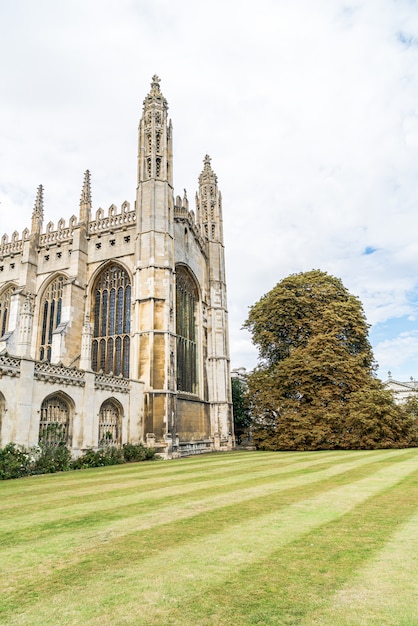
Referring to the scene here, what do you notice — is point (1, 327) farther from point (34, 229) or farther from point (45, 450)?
point (45, 450)

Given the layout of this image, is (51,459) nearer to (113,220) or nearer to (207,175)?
(113,220)

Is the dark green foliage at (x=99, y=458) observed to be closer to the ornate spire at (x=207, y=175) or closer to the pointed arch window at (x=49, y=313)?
the pointed arch window at (x=49, y=313)

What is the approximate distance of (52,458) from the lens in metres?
14.7

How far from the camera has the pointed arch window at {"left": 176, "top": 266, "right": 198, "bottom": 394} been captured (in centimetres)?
2759

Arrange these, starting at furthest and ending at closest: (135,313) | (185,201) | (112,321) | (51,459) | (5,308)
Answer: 1. (185,201)
2. (5,308)
3. (112,321)
4. (135,313)
5. (51,459)

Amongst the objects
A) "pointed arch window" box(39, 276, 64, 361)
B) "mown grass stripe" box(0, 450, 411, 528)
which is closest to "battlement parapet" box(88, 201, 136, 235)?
"pointed arch window" box(39, 276, 64, 361)

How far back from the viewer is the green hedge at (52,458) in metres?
12.9

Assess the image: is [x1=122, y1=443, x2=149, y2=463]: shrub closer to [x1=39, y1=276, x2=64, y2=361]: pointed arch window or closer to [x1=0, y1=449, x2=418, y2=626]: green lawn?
[x1=39, y1=276, x2=64, y2=361]: pointed arch window

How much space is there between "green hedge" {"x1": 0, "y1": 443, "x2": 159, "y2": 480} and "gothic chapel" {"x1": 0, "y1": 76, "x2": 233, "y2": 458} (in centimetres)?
75

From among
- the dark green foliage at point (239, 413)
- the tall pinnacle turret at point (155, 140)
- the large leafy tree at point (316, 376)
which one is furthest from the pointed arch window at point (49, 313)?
the dark green foliage at point (239, 413)

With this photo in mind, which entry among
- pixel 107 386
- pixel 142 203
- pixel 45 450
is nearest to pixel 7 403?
pixel 45 450

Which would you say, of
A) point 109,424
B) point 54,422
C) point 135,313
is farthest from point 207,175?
point 54,422

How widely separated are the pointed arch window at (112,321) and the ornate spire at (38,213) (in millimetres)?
6498

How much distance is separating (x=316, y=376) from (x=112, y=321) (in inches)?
495
